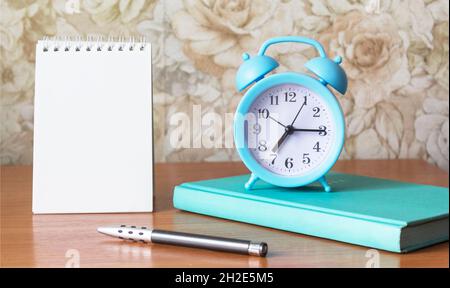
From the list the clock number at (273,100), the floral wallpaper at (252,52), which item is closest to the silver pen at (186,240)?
the clock number at (273,100)

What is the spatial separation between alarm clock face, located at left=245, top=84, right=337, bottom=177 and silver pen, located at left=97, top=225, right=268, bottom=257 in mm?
198

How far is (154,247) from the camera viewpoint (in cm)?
74

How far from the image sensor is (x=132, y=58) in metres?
0.89

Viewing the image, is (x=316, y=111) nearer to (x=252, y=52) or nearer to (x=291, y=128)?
(x=291, y=128)

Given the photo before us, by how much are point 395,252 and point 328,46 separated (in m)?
0.72

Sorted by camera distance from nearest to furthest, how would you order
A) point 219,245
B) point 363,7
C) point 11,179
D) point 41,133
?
point 219,245
point 41,133
point 11,179
point 363,7

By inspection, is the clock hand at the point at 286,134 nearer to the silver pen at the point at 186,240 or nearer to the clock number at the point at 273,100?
the clock number at the point at 273,100

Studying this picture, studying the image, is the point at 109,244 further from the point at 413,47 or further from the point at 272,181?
the point at 413,47

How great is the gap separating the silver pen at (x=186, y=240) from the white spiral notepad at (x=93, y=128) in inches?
4.8

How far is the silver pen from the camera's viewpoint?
70 centimetres

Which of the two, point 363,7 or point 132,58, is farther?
point 363,7

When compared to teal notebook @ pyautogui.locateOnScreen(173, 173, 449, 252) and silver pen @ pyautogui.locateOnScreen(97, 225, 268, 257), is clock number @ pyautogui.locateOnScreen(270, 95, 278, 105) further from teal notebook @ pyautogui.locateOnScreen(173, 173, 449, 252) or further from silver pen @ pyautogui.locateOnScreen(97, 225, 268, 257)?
silver pen @ pyautogui.locateOnScreen(97, 225, 268, 257)

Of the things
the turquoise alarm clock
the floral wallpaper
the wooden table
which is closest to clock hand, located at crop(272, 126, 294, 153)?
the turquoise alarm clock

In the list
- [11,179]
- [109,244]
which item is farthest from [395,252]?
[11,179]
